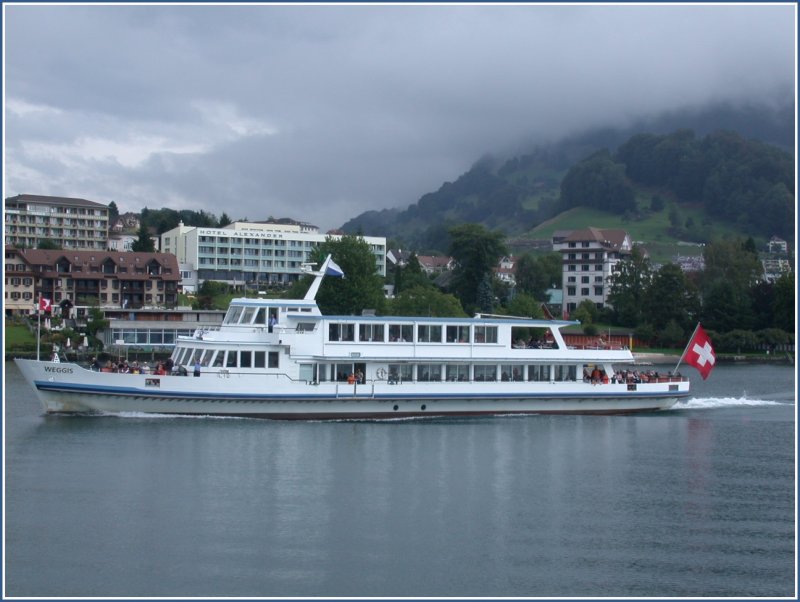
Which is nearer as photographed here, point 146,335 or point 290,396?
point 290,396

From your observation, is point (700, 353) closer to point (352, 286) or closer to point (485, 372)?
point (485, 372)

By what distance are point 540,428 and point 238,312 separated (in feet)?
41.0

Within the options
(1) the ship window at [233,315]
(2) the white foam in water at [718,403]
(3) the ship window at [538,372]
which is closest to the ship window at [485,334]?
(3) the ship window at [538,372]

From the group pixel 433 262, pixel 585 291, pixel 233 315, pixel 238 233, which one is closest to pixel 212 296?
pixel 238 233

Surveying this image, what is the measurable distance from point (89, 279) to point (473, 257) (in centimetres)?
3498

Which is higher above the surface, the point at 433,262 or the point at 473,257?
the point at 433,262

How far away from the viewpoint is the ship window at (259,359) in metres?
38.3

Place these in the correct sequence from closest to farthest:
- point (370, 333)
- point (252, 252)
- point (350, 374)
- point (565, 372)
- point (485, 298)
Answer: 1. point (350, 374)
2. point (370, 333)
3. point (565, 372)
4. point (485, 298)
5. point (252, 252)

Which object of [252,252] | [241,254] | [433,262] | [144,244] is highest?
[433,262]

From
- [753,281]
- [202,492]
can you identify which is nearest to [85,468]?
[202,492]

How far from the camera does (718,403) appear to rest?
4666 cm

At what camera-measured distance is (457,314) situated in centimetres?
7550

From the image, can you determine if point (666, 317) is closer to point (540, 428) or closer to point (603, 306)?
point (603, 306)

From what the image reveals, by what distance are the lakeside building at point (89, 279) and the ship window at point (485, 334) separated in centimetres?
5308
